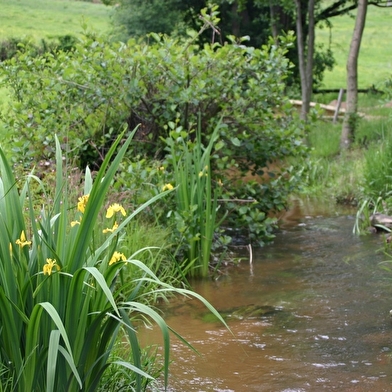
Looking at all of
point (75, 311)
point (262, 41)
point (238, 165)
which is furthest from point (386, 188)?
point (262, 41)

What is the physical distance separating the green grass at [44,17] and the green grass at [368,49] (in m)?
11.1

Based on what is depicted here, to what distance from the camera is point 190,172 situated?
22.5 ft

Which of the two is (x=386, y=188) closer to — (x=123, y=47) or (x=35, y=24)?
(x=123, y=47)

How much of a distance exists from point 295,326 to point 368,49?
3551 centimetres

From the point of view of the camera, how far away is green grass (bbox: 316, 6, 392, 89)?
3138 centimetres

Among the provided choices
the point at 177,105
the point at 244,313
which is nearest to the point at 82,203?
the point at 244,313

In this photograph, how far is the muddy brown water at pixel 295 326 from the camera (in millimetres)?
4480

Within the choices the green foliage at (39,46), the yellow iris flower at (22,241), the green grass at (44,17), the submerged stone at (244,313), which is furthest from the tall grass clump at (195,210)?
the green grass at (44,17)

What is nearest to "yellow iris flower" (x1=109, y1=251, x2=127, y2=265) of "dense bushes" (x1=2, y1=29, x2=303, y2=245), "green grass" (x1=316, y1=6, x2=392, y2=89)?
"dense bushes" (x1=2, y1=29, x2=303, y2=245)

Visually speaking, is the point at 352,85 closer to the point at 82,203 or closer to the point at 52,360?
the point at 82,203

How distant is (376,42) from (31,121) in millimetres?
35156

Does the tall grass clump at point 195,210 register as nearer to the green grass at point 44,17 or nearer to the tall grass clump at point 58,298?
the tall grass clump at point 58,298

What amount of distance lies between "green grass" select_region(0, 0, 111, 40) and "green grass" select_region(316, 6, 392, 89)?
1107 centimetres

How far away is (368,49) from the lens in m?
38.7
